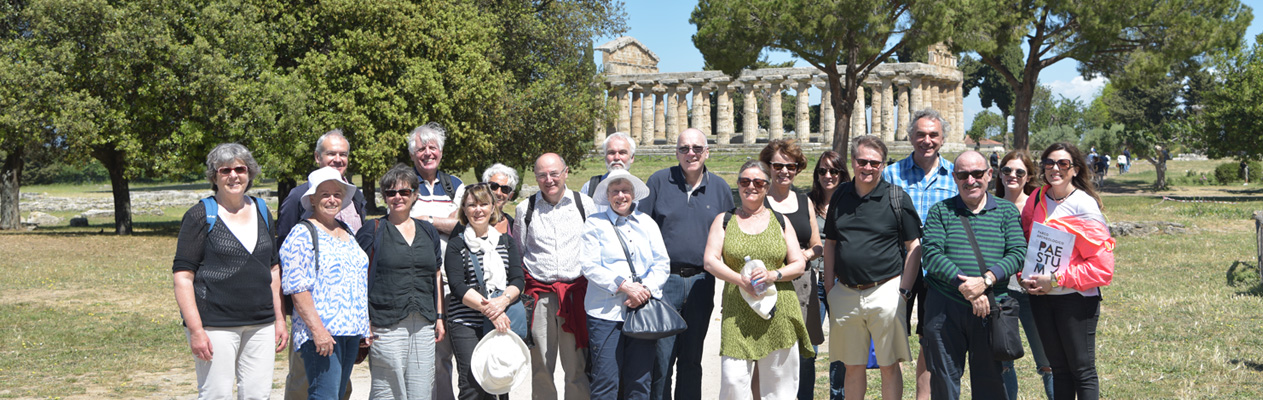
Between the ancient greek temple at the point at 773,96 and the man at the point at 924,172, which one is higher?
the ancient greek temple at the point at 773,96

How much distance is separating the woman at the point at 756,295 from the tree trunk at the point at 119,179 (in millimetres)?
21109

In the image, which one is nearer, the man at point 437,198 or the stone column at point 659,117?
the man at point 437,198

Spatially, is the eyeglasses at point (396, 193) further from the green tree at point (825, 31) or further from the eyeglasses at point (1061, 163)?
the green tree at point (825, 31)

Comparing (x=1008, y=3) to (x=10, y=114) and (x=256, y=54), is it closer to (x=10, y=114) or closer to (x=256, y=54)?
(x=256, y=54)

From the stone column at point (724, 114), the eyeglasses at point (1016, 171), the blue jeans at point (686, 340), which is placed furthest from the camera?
the stone column at point (724, 114)

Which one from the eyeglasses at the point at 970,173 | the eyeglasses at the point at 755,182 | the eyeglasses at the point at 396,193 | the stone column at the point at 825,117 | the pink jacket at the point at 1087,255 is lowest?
the pink jacket at the point at 1087,255

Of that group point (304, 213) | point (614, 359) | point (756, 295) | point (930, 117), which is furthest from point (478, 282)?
point (930, 117)

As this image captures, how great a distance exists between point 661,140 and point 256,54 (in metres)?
42.0

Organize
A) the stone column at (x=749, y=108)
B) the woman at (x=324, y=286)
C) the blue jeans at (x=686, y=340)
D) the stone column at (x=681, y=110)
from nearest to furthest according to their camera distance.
Answer: the woman at (x=324, y=286) → the blue jeans at (x=686, y=340) → the stone column at (x=749, y=108) → the stone column at (x=681, y=110)

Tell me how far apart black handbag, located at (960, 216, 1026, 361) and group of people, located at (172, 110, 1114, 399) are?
53 mm

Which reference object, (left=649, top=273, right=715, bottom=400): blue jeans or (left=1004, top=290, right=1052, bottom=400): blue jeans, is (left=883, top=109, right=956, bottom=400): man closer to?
(left=1004, top=290, right=1052, bottom=400): blue jeans

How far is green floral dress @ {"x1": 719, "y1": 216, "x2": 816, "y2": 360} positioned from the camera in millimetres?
6129

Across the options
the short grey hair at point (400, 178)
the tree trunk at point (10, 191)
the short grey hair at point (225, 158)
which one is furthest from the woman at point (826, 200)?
the tree trunk at point (10, 191)

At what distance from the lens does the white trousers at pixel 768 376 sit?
20.5 feet
